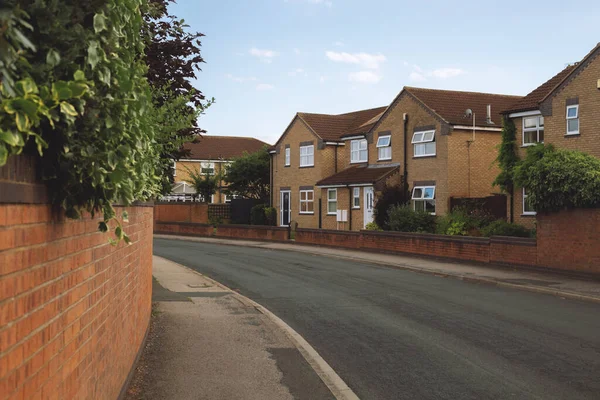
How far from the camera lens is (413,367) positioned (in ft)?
27.8

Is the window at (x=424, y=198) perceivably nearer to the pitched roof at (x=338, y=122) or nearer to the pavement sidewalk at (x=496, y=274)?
the pavement sidewalk at (x=496, y=274)

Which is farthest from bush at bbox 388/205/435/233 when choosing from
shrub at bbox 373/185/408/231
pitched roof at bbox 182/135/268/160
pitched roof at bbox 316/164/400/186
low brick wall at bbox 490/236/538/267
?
pitched roof at bbox 182/135/268/160

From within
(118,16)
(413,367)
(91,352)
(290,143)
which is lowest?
(413,367)

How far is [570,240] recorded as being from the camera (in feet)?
64.3

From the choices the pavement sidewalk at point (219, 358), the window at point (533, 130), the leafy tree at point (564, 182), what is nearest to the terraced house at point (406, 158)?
the window at point (533, 130)

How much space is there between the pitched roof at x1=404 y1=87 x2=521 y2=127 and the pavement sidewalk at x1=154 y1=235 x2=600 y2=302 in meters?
10.0

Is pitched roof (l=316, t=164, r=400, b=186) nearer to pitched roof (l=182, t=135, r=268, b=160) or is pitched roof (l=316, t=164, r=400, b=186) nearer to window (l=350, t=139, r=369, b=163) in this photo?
window (l=350, t=139, r=369, b=163)

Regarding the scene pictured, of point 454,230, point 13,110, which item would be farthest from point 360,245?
point 13,110

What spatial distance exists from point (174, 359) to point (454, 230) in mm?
21640

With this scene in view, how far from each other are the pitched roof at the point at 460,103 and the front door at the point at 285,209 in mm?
13704

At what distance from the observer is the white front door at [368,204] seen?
3716cm

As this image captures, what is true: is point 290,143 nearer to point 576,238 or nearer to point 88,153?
point 576,238

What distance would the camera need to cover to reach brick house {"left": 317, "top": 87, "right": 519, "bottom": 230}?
111 ft

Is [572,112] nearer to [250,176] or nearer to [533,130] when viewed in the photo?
[533,130]
